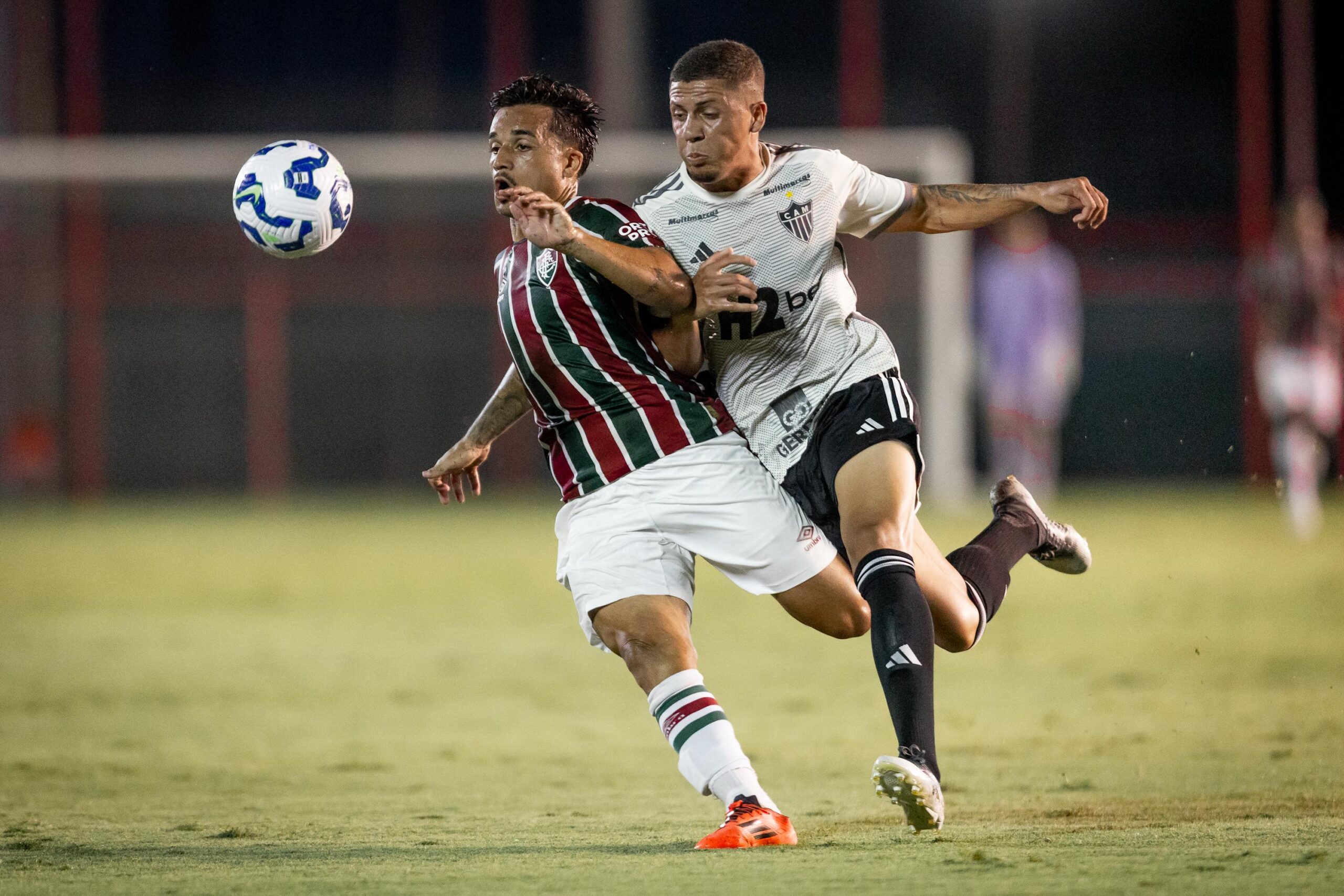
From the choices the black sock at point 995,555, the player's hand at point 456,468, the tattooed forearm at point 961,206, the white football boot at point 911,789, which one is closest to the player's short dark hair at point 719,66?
the tattooed forearm at point 961,206

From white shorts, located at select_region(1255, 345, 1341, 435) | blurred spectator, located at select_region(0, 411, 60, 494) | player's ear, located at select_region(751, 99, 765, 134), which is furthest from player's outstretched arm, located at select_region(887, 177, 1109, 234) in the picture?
blurred spectator, located at select_region(0, 411, 60, 494)

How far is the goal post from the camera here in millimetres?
18078

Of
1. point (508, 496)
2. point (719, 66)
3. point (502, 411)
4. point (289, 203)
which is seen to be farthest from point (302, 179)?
point (508, 496)

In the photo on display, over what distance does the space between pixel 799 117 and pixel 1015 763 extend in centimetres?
1869

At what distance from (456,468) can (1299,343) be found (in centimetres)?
1032

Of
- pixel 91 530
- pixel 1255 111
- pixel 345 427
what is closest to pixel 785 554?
pixel 91 530

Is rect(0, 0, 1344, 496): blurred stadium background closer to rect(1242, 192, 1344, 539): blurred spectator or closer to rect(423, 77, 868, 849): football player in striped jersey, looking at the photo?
rect(1242, 192, 1344, 539): blurred spectator

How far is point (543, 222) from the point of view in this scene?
4.31m

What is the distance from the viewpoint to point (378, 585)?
463 inches

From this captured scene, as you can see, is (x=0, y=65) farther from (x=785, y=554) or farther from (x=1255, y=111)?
(x=785, y=554)

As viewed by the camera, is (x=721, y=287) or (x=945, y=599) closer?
(x=721, y=287)

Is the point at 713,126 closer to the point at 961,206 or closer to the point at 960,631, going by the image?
the point at 961,206

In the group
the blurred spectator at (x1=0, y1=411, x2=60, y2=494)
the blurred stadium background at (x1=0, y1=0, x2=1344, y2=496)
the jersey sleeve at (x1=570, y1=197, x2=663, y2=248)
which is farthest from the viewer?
the blurred stadium background at (x1=0, y1=0, x2=1344, y2=496)

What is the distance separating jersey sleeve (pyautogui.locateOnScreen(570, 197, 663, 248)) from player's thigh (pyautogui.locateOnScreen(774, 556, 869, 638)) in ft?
3.28
